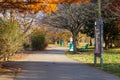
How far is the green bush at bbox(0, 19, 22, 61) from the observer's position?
21344 millimetres

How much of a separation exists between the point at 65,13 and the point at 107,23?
9462 mm

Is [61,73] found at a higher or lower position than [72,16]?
lower

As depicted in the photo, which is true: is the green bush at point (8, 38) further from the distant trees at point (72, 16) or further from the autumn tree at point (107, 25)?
the autumn tree at point (107, 25)

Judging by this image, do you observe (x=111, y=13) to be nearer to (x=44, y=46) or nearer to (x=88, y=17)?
(x=88, y=17)

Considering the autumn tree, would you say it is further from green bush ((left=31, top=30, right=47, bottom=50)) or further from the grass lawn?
the grass lawn

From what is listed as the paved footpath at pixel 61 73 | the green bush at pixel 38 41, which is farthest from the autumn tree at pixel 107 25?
the paved footpath at pixel 61 73

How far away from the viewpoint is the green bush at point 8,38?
21344mm

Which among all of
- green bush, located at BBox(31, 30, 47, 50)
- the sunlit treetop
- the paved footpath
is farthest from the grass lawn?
green bush, located at BBox(31, 30, 47, 50)

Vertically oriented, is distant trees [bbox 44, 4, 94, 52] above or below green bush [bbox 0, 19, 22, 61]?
above

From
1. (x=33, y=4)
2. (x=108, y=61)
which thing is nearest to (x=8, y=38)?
(x=33, y=4)

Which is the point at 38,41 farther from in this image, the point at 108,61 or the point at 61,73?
the point at 61,73

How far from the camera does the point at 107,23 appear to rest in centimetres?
5228

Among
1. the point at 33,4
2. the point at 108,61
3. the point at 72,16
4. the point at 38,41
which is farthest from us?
the point at 38,41

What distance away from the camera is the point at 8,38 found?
70.8 feet
